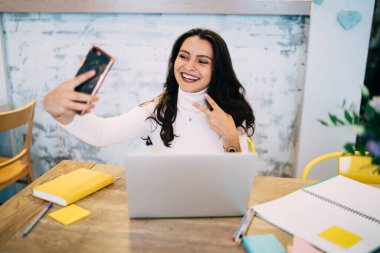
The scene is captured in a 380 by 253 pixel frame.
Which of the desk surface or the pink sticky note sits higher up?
the pink sticky note

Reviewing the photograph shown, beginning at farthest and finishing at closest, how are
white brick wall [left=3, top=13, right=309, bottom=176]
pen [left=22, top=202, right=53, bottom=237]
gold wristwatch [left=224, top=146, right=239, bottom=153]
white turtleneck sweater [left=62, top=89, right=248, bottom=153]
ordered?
white brick wall [left=3, top=13, right=309, bottom=176] → white turtleneck sweater [left=62, top=89, right=248, bottom=153] → gold wristwatch [left=224, top=146, right=239, bottom=153] → pen [left=22, top=202, right=53, bottom=237]

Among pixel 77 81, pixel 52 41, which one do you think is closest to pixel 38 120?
pixel 52 41

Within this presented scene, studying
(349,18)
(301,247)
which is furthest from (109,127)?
(349,18)

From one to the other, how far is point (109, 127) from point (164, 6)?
1212 millimetres

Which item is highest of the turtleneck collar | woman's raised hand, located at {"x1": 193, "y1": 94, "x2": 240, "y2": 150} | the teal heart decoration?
the teal heart decoration

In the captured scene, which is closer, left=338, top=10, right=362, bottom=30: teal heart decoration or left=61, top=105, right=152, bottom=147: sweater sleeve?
left=61, top=105, right=152, bottom=147: sweater sleeve

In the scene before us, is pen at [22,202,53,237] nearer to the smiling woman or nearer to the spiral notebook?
the smiling woman

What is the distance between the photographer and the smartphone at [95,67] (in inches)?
37.5

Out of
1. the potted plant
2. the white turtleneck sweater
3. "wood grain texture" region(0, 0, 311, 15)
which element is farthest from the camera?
"wood grain texture" region(0, 0, 311, 15)

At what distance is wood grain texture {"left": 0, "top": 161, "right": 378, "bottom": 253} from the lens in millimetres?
862

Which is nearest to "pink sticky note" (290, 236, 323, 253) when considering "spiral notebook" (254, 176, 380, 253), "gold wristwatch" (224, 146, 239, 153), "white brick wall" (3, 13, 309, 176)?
"spiral notebook" (254, 176, 380, 253)

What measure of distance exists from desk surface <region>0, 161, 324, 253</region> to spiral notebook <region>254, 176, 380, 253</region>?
54mm

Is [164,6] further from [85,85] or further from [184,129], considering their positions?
[85,85]

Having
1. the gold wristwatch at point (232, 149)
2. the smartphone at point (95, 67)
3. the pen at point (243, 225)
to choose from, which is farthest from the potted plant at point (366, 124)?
the gold wristwatch at point (232, 149)
